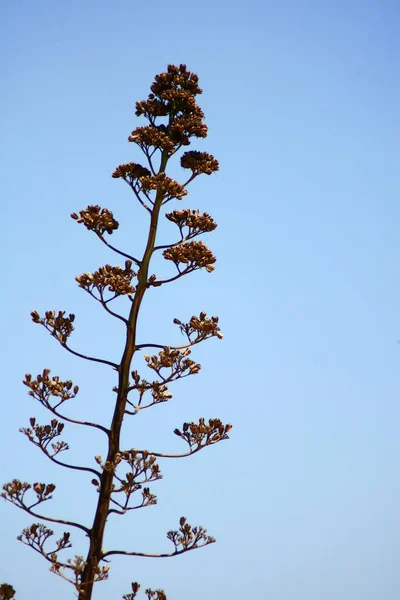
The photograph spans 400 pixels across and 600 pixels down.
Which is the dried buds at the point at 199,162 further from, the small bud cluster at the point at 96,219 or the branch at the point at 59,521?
the branch at the point at 59,521

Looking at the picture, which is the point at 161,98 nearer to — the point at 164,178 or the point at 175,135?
the point at 175,135

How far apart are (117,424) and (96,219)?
3.28 meters

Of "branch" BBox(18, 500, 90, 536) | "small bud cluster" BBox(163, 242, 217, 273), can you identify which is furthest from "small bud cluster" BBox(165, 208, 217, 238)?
"branch" BBox(18, 500, 90, 536)

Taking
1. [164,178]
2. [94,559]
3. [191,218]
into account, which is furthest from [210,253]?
[94,559]

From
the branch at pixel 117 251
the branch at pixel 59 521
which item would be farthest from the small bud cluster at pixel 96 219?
the branch at pixel 59 521

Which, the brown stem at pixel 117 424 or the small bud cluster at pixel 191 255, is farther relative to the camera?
the small bud cluster at pixel 191 255

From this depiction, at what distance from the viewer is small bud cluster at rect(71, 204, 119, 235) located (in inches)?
483

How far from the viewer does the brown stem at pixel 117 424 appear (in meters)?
10.6

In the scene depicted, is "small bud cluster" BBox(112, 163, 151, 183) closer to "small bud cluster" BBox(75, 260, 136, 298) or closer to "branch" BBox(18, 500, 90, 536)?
"small bud cluster" BBox(75, 260, 136, 298)

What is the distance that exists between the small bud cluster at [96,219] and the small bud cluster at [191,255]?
102cm

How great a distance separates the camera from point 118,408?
37.6ft

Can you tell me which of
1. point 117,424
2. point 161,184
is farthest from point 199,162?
point 117,424

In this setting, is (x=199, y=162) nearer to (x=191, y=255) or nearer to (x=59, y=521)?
(x=191, y=255)

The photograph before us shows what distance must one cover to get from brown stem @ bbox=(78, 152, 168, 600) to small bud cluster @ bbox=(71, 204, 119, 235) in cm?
74
